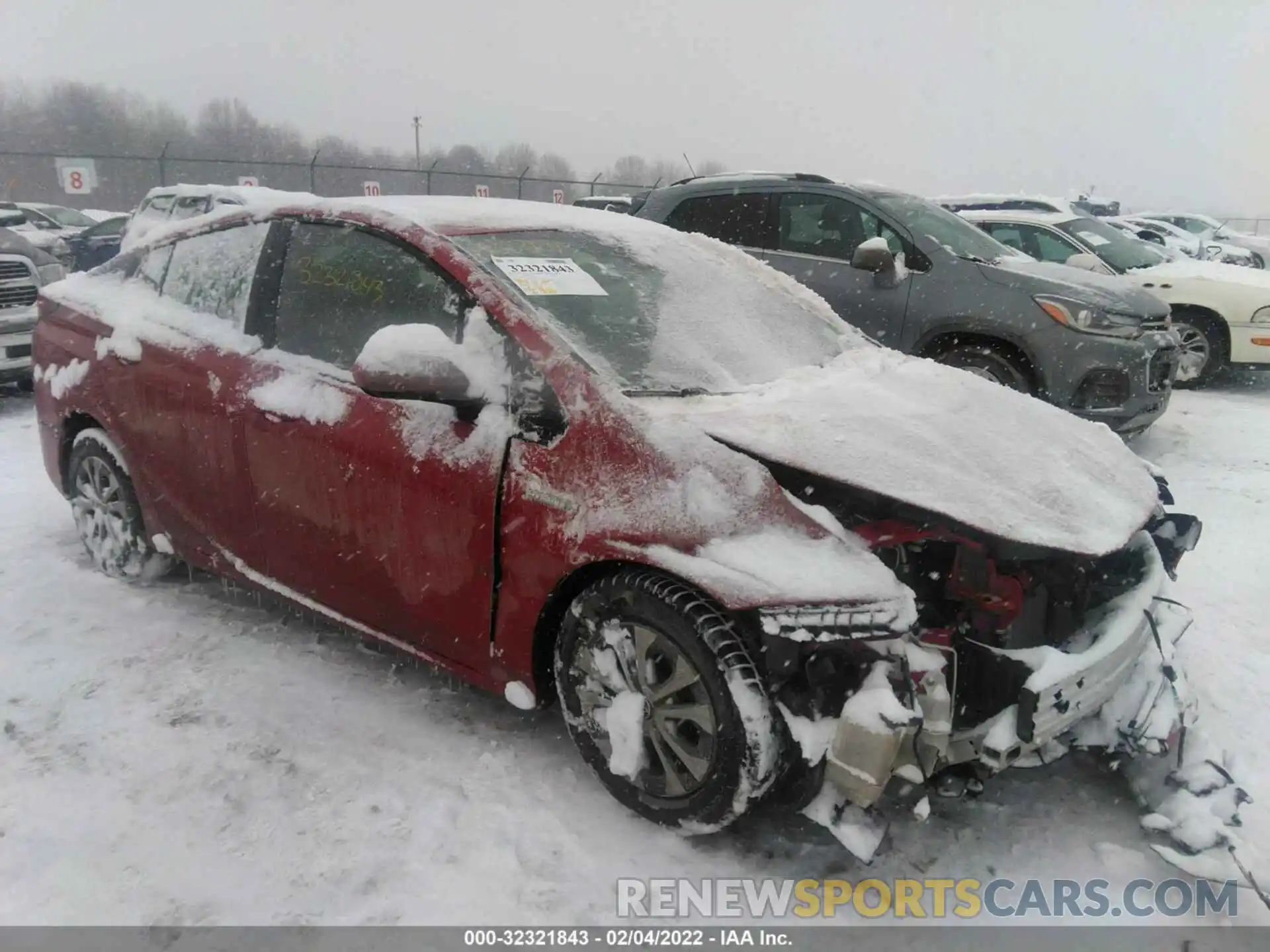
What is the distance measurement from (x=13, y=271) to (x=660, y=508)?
7.17 m

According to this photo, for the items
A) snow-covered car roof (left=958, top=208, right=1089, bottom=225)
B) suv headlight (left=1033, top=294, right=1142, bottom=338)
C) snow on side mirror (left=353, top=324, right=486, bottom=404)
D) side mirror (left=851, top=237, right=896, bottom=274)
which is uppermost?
snow-covered car roof (left=958, top=208, right=1089, bottom=225)

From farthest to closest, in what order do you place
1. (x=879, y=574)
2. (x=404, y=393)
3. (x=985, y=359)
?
(x=985, y=359) < (x=404, y=393) < (x=879, y=574)

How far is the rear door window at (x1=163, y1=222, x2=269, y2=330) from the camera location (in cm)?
336

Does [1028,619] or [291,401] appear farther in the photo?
[291,401]

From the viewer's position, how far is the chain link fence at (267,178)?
76.0 feet

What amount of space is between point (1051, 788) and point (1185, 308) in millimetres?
7329

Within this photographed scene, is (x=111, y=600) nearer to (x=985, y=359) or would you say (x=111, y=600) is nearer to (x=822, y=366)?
(x=822, y=366)

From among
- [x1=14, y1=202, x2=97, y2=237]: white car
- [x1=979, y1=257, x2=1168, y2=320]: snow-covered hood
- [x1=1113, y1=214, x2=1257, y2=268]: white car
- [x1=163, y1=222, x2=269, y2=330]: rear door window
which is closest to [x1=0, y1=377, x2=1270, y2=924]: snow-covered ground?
[x1=163, y1=222, x2=269, y2=330]: rear door window

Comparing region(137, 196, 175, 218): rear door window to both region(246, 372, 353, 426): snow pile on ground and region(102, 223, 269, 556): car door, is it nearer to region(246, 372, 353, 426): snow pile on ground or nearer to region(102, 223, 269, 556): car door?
region(102, 223, 269, 556): car door

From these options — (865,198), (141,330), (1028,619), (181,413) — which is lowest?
(1028,619)

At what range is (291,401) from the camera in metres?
3.02

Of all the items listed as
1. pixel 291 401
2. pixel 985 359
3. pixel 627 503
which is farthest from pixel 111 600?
pixel 985 359

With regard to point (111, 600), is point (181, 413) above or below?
above

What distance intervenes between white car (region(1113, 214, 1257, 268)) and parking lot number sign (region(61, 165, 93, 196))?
22058 mm
